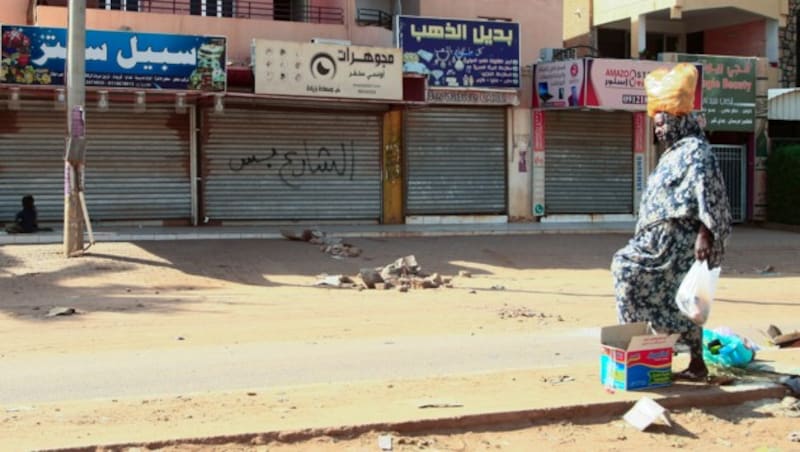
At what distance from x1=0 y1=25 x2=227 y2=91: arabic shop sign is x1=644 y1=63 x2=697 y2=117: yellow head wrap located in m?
12.2

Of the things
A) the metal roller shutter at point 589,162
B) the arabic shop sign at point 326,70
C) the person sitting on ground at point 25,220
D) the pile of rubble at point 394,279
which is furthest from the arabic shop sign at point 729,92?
the person sitting on ground at point 25,220

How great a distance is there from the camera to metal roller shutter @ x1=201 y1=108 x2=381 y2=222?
18781 mm

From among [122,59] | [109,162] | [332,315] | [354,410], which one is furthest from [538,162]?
[354,410]

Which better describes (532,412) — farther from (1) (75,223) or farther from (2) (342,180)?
(2) (342,180)

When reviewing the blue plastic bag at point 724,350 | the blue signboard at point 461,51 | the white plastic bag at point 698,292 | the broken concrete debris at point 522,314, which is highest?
the blue signboard at point 461,51

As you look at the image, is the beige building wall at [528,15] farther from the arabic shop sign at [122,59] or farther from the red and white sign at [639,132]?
the arabic shop sign at [122,59]

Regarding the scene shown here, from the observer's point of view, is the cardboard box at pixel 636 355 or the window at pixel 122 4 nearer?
the cardboard box at pixel 636 355

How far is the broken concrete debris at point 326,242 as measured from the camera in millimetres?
15617

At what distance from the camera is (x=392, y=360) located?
23.8 feet

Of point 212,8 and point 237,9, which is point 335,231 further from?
point 212,8

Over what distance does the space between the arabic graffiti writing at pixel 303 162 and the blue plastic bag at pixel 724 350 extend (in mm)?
13809

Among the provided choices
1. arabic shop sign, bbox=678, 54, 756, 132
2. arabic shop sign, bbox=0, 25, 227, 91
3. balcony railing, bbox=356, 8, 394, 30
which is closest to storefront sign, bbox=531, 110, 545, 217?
balcony railing, bbox=356, 8, 394, 30

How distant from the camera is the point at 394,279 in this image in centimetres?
1317

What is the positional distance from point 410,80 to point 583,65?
415 centimetres
